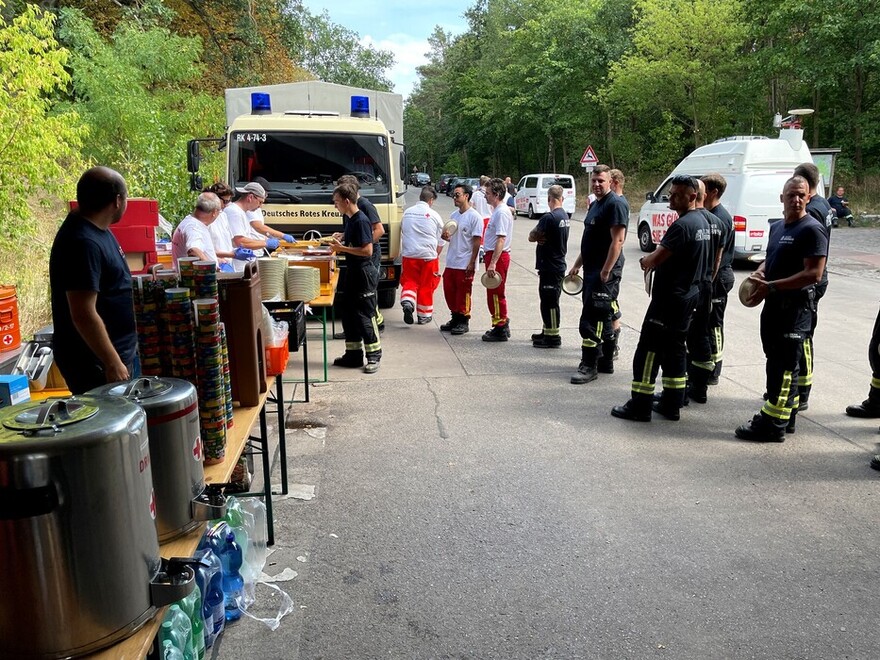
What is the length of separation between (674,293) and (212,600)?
4.13m

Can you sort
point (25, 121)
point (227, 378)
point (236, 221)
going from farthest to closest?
point (236, 221)
point (25, 121)
point (227, 378)

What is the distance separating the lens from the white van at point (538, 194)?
92.5 feet

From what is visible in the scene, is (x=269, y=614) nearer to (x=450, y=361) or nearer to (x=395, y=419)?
(x=395, y=419)

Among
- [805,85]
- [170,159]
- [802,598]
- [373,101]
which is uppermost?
[805,85]

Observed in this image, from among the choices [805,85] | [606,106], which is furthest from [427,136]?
[805,85]

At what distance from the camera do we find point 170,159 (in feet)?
43.6

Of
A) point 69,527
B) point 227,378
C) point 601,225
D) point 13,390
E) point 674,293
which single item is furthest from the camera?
point 601,225

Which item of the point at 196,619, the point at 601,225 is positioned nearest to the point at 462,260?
the point at 601,225

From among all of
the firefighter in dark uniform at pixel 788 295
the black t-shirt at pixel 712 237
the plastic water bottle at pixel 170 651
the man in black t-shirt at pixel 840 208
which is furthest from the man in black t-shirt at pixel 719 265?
the man in black t-shirt at pixel 840 208

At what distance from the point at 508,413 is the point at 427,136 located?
82141 millimetres

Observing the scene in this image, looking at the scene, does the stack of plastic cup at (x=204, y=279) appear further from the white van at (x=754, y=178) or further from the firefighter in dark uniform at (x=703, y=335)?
the white van at (x=754, y=178)

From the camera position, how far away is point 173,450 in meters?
2.20

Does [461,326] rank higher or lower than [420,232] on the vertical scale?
lower

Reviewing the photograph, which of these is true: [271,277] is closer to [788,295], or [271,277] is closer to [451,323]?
[788,295]
